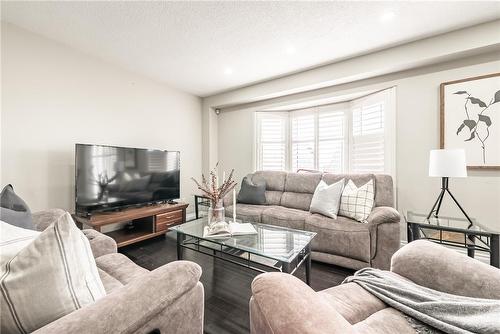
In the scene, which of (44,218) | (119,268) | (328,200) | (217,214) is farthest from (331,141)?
(44,218)

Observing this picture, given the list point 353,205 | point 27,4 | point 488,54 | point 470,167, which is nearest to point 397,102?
point 488,54

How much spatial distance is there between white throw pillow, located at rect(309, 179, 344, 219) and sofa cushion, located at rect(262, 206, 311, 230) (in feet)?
0.54

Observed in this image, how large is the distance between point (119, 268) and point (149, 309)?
29.9 inches

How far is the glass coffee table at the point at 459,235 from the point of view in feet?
5.40

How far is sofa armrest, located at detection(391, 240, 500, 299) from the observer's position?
973 mm

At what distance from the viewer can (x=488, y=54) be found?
2.24 metres

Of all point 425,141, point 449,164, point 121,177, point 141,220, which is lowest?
point 141,220

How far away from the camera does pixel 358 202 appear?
7.97ft

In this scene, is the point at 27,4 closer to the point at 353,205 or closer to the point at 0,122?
the point at 0,122

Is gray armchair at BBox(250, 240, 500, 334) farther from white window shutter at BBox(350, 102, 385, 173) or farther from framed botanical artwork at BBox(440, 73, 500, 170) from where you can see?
white window shutter at BBox(350, 102, 385, 173)

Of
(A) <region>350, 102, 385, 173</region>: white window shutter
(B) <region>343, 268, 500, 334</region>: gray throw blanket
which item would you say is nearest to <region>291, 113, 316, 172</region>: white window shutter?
(A) <region>350, 102, 385, 173</region>: white window shutter

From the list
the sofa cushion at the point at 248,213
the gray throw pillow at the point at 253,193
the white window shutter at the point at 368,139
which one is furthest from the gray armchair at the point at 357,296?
Answer: the gray throw pillow at the point at 253,193

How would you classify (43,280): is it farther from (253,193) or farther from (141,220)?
(253,193)

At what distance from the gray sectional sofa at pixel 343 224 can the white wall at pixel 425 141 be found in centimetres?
38
